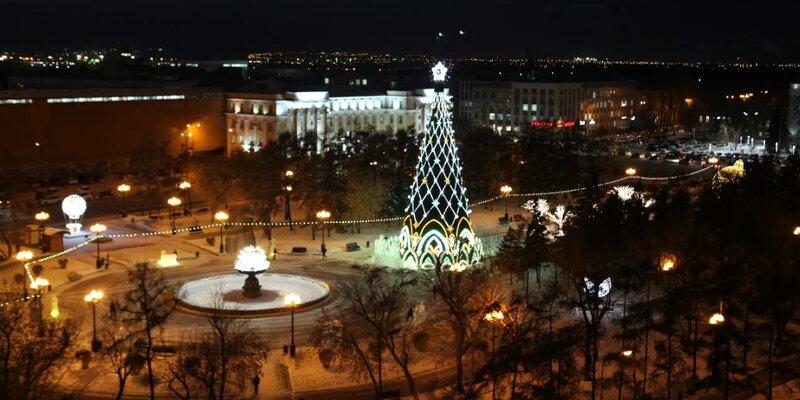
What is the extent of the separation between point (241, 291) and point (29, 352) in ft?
42.8

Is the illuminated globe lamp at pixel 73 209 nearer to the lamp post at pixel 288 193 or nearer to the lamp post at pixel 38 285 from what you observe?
the lamp post at pixel 288 193

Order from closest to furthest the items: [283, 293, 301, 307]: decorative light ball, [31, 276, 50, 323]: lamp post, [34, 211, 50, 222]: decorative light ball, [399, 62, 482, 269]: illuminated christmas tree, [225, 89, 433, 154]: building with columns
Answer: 1. [283, 293, 301, 307]: decorative light ball
2. [31, 276, 50, 323]: lamp post
3. [399, 62, 482, 269]: illuminated christmas tree
4. [34, 211, 50, 222]: decorative light ball
5. [225, 89, 433, 154]: building with columns

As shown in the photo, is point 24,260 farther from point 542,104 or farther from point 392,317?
point 542,104

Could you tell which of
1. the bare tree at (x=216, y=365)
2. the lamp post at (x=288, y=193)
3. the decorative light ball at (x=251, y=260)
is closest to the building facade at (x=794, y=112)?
the lamp post at (x=288, y=193)

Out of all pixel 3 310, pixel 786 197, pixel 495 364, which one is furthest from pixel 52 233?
pixel 786 197

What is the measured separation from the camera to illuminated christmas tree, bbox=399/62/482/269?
117 ft

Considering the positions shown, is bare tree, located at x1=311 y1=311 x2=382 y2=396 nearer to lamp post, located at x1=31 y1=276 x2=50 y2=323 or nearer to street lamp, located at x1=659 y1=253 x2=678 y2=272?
lamp post, located at x1=31 y1=276 x2=50 y2=323

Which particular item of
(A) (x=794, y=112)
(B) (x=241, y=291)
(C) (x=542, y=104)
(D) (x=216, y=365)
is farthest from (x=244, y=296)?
(C) (x=542, y=104)

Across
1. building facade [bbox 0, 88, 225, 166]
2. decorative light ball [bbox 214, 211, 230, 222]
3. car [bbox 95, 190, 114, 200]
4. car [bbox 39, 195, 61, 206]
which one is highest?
building facade [bbox 0, 88, 225, 166]

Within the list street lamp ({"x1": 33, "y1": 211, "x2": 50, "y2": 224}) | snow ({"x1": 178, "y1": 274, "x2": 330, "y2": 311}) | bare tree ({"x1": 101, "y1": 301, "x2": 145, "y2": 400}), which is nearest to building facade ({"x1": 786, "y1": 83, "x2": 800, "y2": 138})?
street lamp ({"x1": 33, "y1": 211, "x2": 50, "y2": 224})

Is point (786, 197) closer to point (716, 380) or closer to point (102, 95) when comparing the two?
point (716, 380)

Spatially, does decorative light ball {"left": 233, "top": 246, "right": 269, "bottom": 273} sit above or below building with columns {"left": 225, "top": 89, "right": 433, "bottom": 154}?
below

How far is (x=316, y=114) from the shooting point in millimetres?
79000

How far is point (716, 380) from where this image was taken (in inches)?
952
